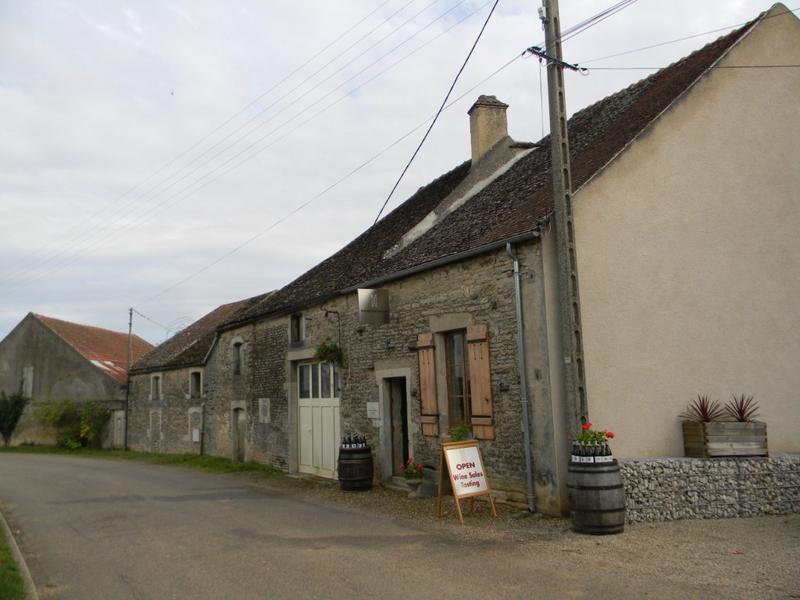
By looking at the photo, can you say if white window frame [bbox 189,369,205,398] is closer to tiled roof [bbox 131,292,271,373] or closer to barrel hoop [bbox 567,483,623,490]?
tiled roof [bbox 131,292,271,373]

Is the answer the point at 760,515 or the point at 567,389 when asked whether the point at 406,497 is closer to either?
the point at 567,389

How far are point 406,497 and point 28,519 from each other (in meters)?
5.66

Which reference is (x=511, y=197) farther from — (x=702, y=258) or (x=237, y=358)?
(x=237, y=358)

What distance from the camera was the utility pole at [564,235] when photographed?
8.83m

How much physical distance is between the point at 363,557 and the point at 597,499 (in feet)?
8.95

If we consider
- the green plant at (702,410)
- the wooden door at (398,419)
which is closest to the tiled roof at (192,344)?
the wooden door at (398,419)

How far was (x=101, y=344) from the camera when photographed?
34500 millimetres

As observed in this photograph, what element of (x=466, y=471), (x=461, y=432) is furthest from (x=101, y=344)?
(x=466, y=471)

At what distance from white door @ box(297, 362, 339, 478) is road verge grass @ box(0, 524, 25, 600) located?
26.0 ft

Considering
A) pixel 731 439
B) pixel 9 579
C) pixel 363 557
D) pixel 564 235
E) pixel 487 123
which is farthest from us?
pixel 487 123

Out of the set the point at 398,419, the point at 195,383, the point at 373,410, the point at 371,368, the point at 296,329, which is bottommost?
the point at 398,419

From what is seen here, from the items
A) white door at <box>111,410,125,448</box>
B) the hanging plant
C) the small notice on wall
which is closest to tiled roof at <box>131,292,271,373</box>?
white door at <box>111,410,125,448</box>

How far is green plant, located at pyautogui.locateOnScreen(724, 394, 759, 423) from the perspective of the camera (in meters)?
9.89

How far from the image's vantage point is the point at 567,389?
8969 mm
